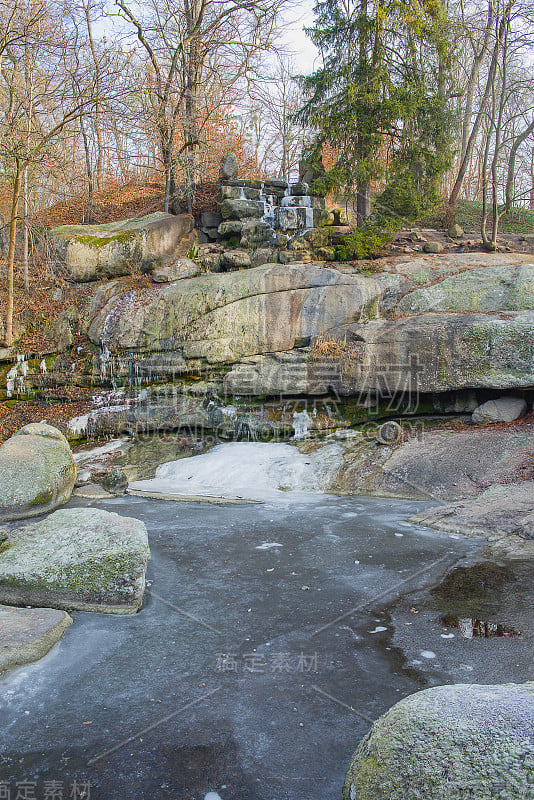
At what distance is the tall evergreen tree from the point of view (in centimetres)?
1353

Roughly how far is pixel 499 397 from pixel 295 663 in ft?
24.3

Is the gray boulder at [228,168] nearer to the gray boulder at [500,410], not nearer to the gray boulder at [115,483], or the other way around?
the gray boulder at [500,410]

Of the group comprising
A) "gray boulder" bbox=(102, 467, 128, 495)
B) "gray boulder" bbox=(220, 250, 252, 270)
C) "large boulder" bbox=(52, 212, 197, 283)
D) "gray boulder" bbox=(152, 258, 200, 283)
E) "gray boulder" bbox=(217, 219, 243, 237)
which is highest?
"gray boulder" bbox=(217, 219, 243, 237)

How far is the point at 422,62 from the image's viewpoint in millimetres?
13930

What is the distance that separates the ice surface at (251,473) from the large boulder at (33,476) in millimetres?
1262

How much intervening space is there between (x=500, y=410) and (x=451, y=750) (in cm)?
820

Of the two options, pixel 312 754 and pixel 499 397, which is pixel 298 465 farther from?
pixel 312 754

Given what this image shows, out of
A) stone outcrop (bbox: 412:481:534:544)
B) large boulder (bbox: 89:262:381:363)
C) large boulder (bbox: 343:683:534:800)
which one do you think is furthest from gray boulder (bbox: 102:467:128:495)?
large boulder (bbox: 343:683:534:800)

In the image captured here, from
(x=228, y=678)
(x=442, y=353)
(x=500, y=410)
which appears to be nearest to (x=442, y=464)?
(x=500, y=410)

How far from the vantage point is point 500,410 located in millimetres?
9438

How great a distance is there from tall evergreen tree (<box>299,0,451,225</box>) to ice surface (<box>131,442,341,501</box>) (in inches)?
296

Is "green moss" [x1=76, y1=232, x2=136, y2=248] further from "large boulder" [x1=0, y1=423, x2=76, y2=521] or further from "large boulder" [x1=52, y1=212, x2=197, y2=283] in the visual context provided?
"large boulder" [x1=0, y1=423, x2=76, y2=521]

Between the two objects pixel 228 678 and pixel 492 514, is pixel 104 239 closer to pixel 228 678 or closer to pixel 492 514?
pixel 492 514

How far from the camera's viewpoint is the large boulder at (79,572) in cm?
461
